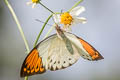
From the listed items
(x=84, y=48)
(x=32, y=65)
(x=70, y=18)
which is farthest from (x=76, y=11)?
(x=32, y=65)

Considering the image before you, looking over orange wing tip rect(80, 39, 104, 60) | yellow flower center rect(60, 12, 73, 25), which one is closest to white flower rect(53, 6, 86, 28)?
yellow flower center rect(60, 12, 73, 25)

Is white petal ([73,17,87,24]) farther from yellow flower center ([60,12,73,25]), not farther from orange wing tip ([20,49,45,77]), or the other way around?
orange wing tip ([20,49,45,77])

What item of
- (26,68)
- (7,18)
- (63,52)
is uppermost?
(7,18)

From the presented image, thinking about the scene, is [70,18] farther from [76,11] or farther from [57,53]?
[57,53]

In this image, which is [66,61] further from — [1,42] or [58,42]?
[1,42]

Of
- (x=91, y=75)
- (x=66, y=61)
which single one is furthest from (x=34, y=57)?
(x=91, y=75)
